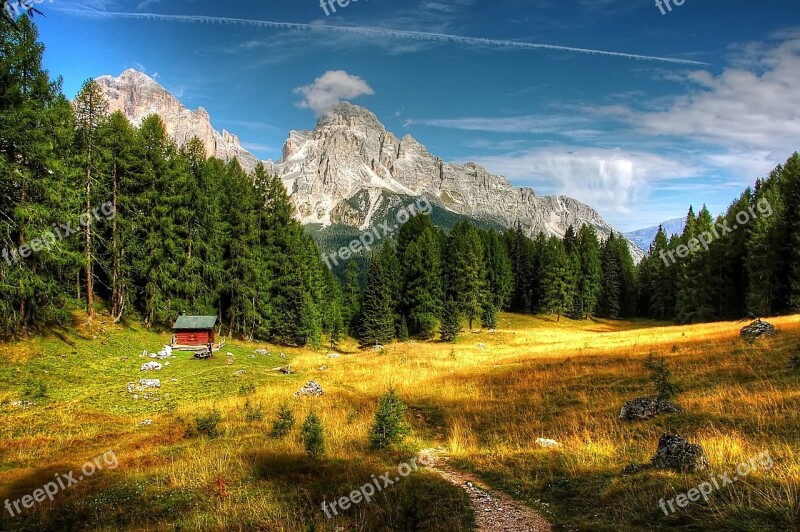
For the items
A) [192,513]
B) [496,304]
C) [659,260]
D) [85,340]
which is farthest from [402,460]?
[659,260]

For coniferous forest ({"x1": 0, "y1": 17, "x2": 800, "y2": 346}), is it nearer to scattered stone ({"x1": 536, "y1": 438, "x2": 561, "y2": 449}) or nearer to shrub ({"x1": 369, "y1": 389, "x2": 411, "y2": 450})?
shrub ({"x1": 369, "y1": 389, "x2": 411, "y2": 450})

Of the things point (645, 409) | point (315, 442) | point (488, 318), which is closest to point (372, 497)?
point (315, 442)

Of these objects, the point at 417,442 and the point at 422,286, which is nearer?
the point at 417,442

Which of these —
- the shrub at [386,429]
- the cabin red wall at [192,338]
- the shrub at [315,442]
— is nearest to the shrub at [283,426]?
the shrub at [315,442]

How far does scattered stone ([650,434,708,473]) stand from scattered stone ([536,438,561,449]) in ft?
10.6

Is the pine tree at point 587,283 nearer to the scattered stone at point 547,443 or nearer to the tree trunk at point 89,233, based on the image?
the tree trunk at point 89,233

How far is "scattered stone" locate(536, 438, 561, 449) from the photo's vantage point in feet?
36.0

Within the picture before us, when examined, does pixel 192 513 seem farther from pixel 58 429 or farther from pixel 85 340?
pixel 85 340

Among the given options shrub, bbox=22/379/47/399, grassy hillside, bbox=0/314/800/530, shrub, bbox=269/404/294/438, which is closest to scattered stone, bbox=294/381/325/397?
grassy hillside, bbox=0/314/800/530

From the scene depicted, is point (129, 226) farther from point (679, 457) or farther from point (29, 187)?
point (679, 457)

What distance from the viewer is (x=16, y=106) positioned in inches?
934

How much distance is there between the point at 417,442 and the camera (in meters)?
13.0

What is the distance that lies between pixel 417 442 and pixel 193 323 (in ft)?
99.8

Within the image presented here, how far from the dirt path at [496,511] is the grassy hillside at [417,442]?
290mm
